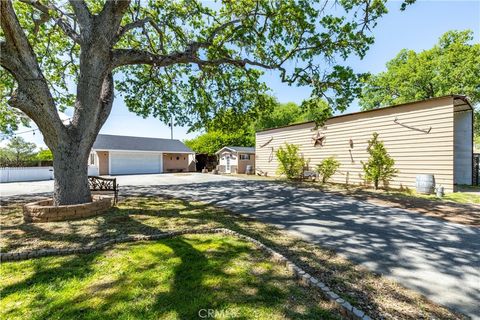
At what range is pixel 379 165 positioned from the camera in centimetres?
1087

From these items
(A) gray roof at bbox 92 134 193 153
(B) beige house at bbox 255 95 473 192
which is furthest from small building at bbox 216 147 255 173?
(B) beige house at bbox 255 95 473 192

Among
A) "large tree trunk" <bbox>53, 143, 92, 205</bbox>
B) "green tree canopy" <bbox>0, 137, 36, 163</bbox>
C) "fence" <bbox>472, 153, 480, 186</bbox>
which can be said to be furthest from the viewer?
"green tree canopy" <bbox>0, 137, 36, 163</bbox>

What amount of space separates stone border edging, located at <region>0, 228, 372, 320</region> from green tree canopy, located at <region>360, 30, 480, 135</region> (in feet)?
53.7

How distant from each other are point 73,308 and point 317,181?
13973 millimetres

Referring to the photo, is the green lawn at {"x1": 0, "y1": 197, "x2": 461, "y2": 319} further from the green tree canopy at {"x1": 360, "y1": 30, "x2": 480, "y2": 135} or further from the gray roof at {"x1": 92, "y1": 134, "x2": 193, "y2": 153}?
the gray roof at {"x1": 92, "y1": 134, "x2": 193, "y2": 153}

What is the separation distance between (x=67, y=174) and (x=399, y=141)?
A: 44.1ft

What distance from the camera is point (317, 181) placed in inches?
570

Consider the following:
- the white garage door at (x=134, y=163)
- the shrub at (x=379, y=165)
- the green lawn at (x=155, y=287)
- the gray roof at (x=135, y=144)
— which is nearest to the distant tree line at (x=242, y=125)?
the shrub at (x=379, y=165)

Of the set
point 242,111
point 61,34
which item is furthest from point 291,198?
point 61,34

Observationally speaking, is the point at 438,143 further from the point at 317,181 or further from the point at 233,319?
the point at 233,319

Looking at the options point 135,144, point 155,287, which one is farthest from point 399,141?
point 135,144

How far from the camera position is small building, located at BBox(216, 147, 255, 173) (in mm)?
22953

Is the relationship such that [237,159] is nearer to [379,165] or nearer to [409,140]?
[379,165]

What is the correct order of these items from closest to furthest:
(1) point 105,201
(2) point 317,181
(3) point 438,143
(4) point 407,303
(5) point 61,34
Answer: (4) point 407,303, (1) point 105,201, (5) point 61,34, (3) point 438,143, (2) point 317,181
